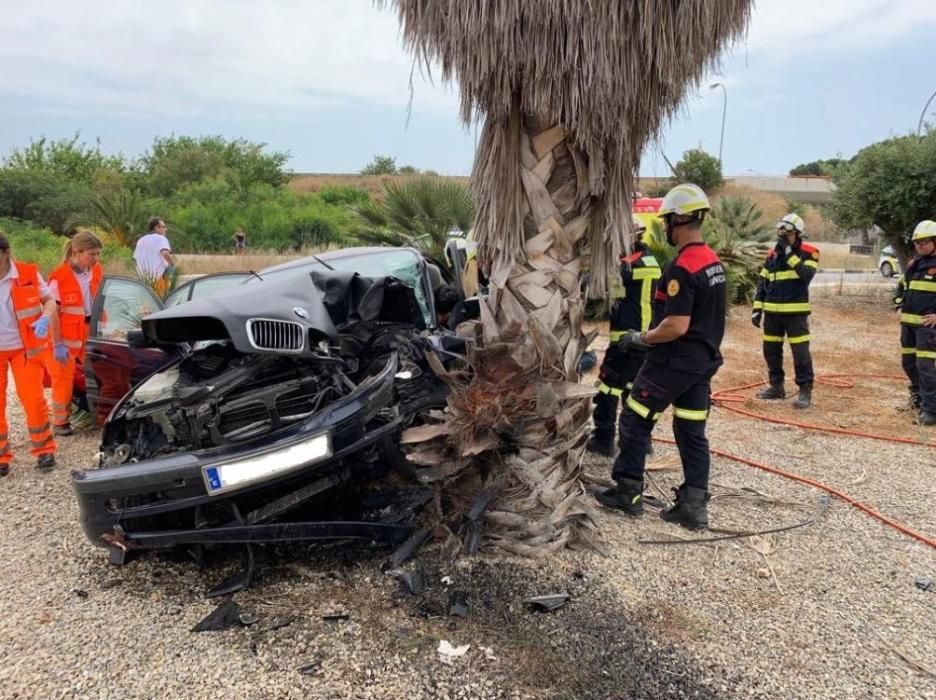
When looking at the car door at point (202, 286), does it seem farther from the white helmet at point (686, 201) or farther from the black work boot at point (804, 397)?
the black work boot at point (804, 397)

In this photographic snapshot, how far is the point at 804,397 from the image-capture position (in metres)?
6.76

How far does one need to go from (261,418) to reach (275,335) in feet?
1.34

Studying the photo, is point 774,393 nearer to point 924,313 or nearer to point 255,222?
point 924,313

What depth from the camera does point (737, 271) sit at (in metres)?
13.0

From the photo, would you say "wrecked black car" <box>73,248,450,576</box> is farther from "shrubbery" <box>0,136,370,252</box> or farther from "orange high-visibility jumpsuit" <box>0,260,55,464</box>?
"shrubbery" <box>0,136,370,252</box>

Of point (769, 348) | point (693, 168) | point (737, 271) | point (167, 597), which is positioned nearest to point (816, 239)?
point (693, 168)

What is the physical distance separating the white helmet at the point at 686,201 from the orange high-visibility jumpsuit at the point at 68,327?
4679 mm

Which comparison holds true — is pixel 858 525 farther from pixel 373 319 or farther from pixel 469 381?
pixel 373 319

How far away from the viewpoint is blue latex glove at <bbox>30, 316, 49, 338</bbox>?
486 cm

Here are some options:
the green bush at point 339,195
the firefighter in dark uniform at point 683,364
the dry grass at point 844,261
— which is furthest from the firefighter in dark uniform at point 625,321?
the green bush at point 339,195

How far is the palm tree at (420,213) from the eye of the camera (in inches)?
395

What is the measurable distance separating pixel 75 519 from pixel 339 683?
2593 mm

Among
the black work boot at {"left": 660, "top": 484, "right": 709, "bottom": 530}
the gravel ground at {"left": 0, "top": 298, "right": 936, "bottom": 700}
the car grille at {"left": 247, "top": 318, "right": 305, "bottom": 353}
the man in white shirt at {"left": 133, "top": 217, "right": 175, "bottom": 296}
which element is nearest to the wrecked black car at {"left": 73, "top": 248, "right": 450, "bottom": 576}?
the car grille at {"left": 247, "top": 318, "right": 305, "bottom": 353}

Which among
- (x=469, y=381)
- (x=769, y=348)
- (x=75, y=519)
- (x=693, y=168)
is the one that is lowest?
(x=75, y=519)
